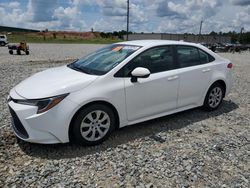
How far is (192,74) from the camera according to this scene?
4.49m

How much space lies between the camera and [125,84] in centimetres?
366

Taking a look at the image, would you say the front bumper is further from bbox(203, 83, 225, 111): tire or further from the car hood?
bbox(203, 83, 225, 111): tire

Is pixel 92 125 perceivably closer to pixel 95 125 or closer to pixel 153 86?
pixel 95 125

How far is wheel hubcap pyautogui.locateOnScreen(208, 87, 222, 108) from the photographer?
5.03m

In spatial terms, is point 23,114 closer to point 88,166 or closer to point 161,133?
point 88,166

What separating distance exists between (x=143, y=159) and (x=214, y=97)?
103 inches

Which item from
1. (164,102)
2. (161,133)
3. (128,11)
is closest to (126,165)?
(161,133)

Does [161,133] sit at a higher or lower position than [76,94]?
lower

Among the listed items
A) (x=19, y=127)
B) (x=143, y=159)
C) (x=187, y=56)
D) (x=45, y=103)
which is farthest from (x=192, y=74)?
(x=19, y=127)

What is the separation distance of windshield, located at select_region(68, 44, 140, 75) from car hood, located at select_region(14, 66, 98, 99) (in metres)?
0.21

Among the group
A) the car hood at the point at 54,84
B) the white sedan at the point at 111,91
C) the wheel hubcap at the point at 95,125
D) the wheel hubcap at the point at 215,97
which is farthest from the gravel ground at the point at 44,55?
the wheel hubcap at the point at 215,97

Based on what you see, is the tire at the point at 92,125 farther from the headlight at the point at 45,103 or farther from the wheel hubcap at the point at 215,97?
the wheel hubcap at the point at 215,97

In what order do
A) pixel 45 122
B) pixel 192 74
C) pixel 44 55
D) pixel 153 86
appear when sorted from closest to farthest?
pixel 45 122 < pixel 153 86 < pixel 192 74 < pixel 44 55

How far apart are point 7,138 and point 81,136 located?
1290mm
